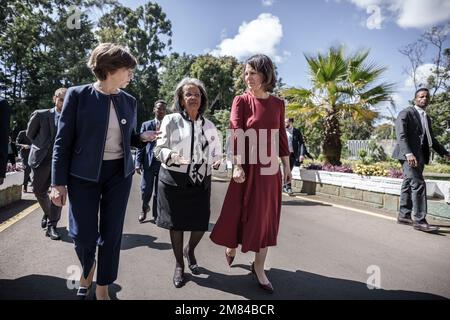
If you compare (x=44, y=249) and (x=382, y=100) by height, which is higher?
(x=382, y=100)

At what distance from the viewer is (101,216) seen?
8.40ft

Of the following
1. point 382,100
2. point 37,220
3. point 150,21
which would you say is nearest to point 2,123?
point 37,220

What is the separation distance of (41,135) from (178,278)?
2773 mm

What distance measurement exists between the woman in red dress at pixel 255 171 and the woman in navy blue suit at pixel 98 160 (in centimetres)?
97

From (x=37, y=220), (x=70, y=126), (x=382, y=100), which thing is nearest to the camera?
(x=70, y=126)

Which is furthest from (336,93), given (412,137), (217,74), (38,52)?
(38,52)

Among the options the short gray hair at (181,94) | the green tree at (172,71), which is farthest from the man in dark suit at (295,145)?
the green tree at (172,71)

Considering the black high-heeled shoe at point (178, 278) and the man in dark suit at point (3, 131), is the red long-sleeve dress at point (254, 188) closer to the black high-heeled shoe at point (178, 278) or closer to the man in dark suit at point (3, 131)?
the black high-heeled shoe at point (178, 278)

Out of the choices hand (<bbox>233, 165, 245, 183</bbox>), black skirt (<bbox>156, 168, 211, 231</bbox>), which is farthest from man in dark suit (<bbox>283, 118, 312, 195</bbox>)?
hand (<bbox>233, 165, 245, 183</bbox>)

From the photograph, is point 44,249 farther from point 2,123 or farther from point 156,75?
point 156,75

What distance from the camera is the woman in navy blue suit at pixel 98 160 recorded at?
242cm

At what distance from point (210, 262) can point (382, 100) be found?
7.39 m

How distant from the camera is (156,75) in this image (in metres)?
38.1

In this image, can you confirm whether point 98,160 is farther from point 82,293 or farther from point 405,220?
point 405,220
